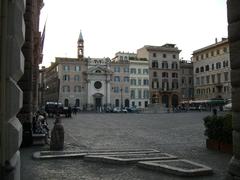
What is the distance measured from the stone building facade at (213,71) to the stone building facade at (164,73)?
540cm

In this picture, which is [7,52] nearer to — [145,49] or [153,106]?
[153,106]

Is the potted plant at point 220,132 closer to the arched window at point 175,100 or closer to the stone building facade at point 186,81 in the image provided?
the arched window at point 175,100

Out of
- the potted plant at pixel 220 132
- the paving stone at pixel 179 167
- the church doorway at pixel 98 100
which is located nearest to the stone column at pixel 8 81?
the paving stone at pixel 179 167

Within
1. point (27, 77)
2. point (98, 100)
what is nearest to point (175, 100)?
point (98, 100)

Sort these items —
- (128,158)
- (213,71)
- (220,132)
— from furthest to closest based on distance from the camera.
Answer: (213,71), (220,132), (128,158)

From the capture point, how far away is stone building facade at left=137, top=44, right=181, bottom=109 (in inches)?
3701

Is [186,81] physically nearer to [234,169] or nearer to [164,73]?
[164,73]

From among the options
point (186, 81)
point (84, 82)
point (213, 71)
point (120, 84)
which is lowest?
point (120, 84)

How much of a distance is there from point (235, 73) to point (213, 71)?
8483 centimetres

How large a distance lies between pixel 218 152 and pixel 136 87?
8204cm

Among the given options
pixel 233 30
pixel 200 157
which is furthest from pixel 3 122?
pixel 200 157

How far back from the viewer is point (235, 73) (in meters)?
4.77

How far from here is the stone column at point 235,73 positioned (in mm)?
4699

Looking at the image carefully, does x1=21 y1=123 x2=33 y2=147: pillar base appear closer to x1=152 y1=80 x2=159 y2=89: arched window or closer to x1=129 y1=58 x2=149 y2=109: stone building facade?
x1=129 y1=58 x2=149 y2=109: stone building facade
